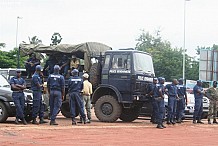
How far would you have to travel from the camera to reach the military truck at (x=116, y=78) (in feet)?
56.5

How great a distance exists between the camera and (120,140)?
1176 centimetres

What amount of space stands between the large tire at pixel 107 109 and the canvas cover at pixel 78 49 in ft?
4.85

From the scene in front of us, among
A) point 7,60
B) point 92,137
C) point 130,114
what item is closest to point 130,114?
point 130,114

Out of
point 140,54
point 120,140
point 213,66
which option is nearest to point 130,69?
point 140,54

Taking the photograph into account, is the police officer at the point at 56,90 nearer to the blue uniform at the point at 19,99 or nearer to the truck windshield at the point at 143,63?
the blue uniform at the point at 19,99

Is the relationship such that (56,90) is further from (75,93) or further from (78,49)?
(78,49)

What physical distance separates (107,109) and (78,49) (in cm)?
261

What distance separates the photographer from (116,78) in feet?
57.1

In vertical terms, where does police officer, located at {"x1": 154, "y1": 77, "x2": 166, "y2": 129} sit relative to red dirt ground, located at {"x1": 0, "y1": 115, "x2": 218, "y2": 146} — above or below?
above

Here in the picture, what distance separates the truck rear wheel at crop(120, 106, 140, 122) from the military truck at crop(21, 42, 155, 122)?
0.47m

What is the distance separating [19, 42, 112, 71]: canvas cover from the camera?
59.6 ft

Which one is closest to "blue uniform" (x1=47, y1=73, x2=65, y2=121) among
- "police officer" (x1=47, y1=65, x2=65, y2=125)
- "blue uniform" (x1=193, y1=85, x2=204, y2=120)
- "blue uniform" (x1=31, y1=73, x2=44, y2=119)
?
"police officer" (x1=47, y1=65, x2=65, y2=125)

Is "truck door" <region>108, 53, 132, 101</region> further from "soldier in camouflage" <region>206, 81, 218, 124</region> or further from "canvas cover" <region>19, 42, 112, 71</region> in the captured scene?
"soldier in camouflage" <region>206, 81, 218, 124</region>

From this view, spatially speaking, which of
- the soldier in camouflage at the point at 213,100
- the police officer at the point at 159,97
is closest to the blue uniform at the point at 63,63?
the police officer at the point at 159,97
